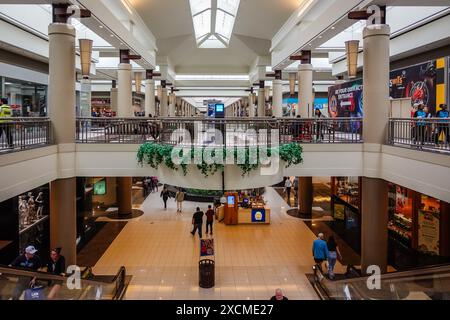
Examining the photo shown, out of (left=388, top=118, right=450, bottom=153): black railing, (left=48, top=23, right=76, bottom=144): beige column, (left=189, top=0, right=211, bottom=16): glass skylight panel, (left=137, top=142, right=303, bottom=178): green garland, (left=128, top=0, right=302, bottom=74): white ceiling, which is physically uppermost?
(left=189, top=0, right=211, bottom=16): glass skylight panel

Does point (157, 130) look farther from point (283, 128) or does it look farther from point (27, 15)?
point (27, 15)

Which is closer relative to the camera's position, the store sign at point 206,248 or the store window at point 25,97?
the store sign at point 206,248

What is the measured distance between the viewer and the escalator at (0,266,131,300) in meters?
6.28

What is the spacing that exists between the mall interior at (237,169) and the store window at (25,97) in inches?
12.4

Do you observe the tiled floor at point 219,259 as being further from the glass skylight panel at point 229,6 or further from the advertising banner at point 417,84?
the glass skylight panel at point 229,6

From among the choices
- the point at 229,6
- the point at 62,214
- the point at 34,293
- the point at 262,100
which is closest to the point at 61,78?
the point at 62,214

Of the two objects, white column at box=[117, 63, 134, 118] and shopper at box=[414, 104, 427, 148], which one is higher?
white column at box=[117, 63, 134, 118]

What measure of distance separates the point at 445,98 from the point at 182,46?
18349 mm

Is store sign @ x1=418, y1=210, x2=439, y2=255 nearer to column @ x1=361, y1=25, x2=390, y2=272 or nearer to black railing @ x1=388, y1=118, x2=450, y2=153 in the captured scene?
column @ x1=361, y1=25, x2=390, y2=272

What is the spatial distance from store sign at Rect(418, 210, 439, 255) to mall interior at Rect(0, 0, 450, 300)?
6cm

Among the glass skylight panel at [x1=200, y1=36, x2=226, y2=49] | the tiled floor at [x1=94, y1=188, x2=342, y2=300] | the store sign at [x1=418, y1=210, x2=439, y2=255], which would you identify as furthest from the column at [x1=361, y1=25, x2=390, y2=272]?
the glass skylight panel at [x1=200, y1=36, x2=226, y2=49]

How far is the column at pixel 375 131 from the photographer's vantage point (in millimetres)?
11070

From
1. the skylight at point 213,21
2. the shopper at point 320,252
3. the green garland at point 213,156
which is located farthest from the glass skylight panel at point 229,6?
the shopper at point 320,252
